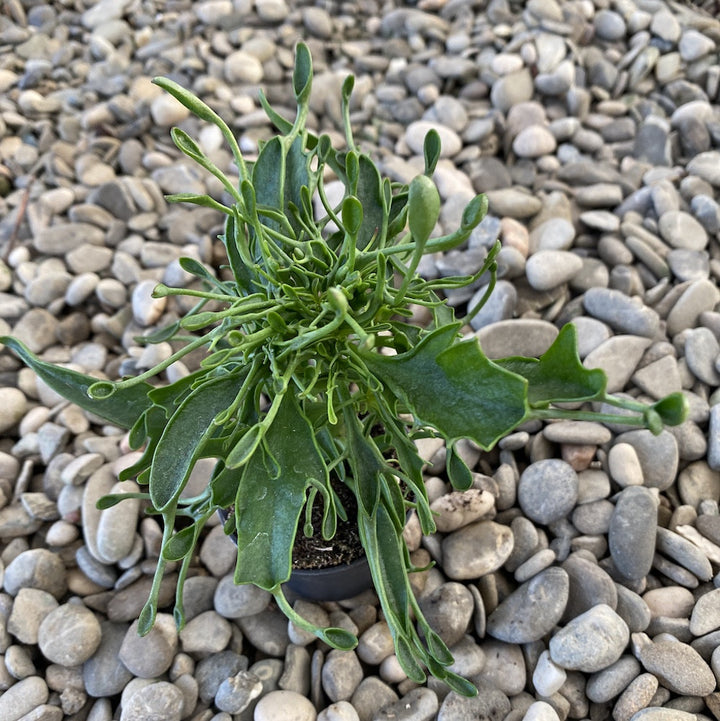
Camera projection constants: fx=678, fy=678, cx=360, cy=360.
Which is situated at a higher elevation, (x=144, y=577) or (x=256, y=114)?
→ (x=256, y=114)

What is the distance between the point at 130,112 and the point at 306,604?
1562 mm

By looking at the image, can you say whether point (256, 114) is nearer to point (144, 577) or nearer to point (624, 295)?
point (624, 295)

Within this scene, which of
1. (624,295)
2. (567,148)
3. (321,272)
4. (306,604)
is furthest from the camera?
(567,148)

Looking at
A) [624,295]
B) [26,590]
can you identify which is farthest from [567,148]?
[26,590]

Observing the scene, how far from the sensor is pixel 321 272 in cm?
87

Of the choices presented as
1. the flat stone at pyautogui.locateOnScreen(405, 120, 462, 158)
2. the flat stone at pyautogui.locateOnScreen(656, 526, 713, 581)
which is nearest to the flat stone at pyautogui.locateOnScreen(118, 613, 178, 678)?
the flat stone at pyautogui.locateOnScreen(656, 526, 713, 581)

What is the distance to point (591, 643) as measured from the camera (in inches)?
40.4

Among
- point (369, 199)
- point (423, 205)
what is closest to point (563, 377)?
point (423, 205)

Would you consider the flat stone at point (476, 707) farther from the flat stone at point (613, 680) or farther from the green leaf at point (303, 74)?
the green leaf at point (303, 74)

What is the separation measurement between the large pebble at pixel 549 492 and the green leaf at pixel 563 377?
0.59 meters

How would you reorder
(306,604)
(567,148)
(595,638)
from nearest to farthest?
(595,638) < (306,604) < (567,148)

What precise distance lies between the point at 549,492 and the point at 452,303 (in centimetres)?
52

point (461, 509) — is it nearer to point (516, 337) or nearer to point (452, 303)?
point (516, 337)

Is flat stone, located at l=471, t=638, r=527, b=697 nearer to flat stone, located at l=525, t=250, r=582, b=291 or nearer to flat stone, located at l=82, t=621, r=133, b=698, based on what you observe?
flat stone, located at l=82, t=621, r=133, b=698
